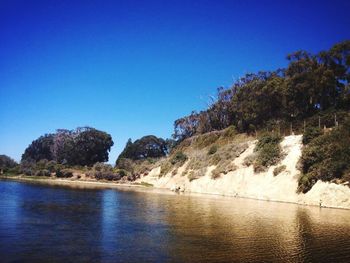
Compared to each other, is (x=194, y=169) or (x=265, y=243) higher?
(x=194, y=169)

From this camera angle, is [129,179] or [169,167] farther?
[129,179]

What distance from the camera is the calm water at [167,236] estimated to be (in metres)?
17.1

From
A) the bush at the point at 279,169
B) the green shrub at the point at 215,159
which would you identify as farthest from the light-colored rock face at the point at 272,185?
the green shrub at the point at 215,159

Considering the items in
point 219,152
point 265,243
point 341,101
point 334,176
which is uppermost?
point 341,101

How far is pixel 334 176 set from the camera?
41.2 metres

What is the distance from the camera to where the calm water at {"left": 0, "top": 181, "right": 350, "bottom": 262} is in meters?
17.1

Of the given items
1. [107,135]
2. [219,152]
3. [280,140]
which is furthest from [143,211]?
[107,135]

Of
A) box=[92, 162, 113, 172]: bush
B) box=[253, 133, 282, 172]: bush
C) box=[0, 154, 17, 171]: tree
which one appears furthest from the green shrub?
box=[0, 154, 17, 171]: tree

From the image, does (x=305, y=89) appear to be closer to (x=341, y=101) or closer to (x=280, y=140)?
(x=341, y=101)

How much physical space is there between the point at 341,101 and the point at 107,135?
280 ft

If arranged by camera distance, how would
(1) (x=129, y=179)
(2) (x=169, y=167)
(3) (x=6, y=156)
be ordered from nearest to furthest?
(2) (x=169, y=167) → (1) (x=129, y=179) → (3) (x=6, y=156)

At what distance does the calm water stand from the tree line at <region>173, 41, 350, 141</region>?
3769 cm

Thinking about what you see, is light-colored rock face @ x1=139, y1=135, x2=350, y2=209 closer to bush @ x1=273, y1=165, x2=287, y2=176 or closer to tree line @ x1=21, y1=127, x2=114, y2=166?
bush @ x1=273, y1=165, x2=287, y2=176

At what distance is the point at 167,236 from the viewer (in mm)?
21719
